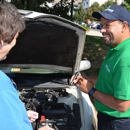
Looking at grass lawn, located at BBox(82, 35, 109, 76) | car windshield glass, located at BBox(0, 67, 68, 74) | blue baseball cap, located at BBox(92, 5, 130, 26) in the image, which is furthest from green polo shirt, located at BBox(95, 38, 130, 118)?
grass lawn, located at BBox(82, 35, 109, 76)

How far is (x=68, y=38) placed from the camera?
2.54m

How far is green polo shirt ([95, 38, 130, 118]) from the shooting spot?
1.94 meters

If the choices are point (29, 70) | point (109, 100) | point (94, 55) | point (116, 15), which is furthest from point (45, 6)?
point (109, 100)

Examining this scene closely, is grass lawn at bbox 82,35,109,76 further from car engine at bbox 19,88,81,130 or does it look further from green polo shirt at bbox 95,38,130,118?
green polo shirt at bbox 95,38,130,118

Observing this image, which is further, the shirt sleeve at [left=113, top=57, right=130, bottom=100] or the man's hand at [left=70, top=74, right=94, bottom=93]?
the man's hand at [left=70, top=74, right=94, bottom=93]

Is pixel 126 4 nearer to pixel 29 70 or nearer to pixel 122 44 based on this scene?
pixel 29 70

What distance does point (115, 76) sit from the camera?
1999mm

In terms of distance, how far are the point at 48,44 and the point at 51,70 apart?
0.40 metres

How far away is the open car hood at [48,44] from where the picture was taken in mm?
2252

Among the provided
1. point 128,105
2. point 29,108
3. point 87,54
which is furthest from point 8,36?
point 87,54

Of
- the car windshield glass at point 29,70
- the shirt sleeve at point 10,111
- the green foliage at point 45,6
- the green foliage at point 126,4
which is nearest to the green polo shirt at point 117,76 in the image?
the car windshield glass at point 29,70

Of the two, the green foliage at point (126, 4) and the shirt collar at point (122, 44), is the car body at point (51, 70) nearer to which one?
the shirt collar at point (122, 44)

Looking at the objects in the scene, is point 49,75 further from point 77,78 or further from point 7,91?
point 7,91

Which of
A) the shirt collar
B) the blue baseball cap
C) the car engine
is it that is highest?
the blue baseball cap
